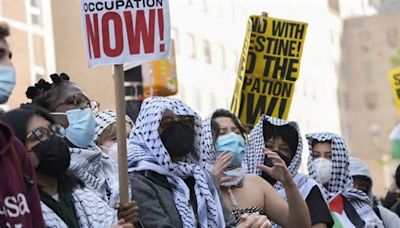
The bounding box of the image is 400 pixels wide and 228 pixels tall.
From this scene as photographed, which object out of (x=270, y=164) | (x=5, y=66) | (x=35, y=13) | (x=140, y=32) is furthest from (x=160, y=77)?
(x=35, y=13)

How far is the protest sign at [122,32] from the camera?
7.38 meters

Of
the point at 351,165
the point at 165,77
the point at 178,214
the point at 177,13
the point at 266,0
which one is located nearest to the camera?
the point at 178,214

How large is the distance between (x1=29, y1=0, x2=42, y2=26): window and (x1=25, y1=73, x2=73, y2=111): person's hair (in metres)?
36.5

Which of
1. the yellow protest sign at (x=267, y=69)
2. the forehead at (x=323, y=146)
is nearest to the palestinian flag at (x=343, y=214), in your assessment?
the forehead at (x=323, y=146)

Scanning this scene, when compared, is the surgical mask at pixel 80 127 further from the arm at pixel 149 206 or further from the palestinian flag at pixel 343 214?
the palestinian flag at pixel 343 214

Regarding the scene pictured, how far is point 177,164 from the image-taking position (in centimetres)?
804

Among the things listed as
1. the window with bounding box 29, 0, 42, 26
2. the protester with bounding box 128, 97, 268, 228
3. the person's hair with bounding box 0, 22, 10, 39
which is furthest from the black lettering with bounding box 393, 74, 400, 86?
the window with bounding box 29, 0, 42, 26

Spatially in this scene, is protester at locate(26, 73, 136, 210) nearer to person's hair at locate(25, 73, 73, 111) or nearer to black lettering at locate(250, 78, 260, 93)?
person's hair at locate(25, 73, 73, 111)

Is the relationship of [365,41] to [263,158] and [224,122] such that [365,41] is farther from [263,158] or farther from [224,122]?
[224,122]

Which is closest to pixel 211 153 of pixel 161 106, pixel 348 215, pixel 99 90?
pixel 161 106

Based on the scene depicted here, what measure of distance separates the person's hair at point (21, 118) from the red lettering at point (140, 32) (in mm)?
776

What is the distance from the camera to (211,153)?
8.62 metres

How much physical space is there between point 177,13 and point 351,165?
46.4 m

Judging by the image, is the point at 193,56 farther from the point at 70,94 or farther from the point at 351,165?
the point at 70,94
